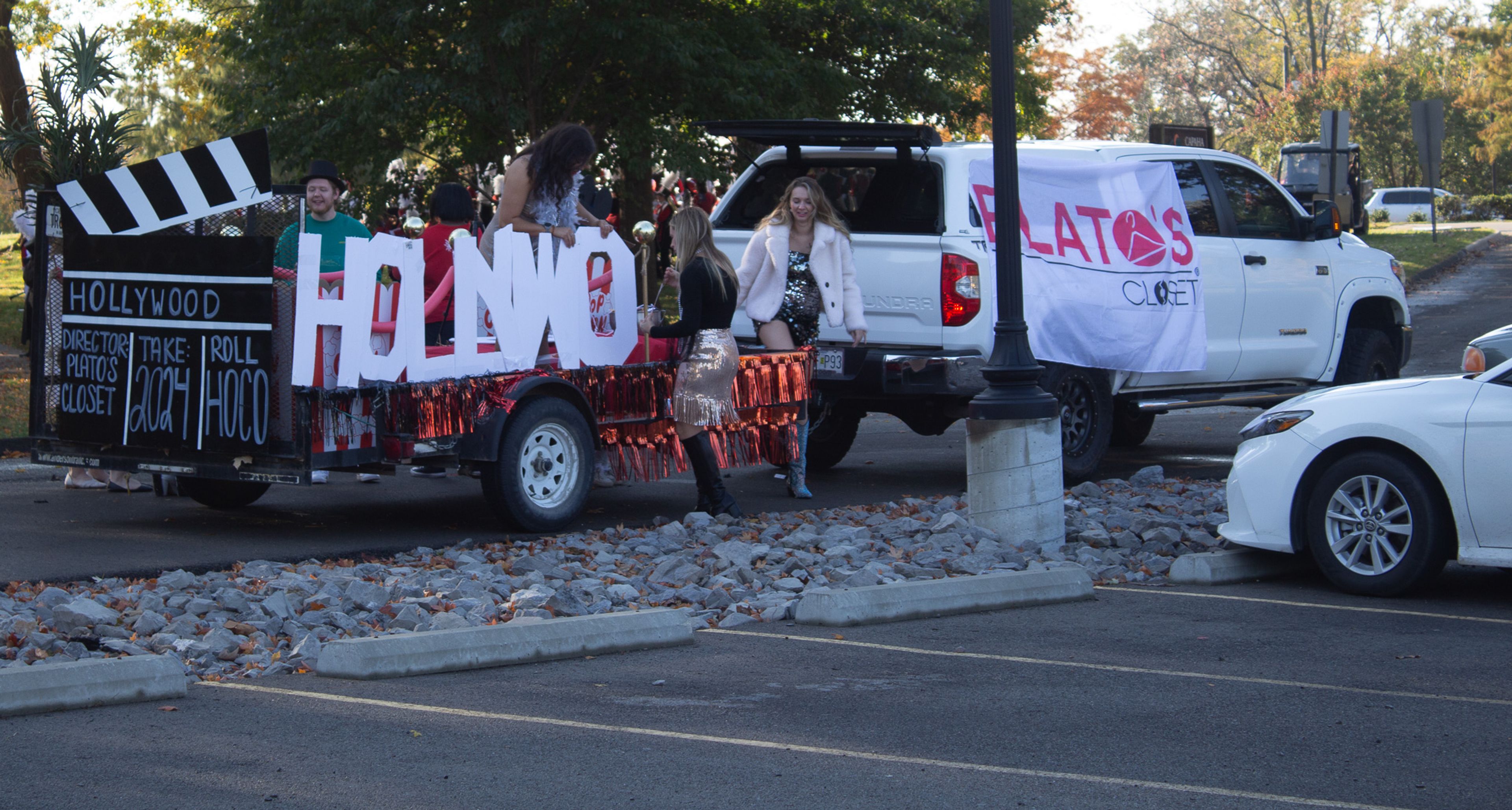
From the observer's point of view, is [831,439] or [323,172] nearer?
[323,172]

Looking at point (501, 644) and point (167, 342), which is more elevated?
point (167, 342)

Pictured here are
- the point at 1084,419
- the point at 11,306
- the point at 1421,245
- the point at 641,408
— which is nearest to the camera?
the point at 641,408

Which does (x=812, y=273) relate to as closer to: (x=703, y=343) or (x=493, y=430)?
(x=703, y=343)

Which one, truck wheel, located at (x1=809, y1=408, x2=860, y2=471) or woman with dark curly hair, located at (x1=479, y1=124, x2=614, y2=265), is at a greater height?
woman with dark curly hair, located at (x1=479, y1=124, x2=614, y2=265)

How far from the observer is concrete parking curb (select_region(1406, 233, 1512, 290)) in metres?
29.7

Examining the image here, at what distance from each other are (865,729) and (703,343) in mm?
4221

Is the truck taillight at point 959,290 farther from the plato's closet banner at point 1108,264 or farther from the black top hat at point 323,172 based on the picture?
the black top hat at point 323,172

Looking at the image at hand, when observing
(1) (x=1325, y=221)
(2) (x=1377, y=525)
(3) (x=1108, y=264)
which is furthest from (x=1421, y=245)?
(2) (x=1377, y=525)

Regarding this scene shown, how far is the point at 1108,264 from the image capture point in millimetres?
10461

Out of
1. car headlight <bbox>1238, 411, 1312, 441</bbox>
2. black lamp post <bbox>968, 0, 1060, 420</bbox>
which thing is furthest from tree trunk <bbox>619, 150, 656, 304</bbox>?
car headlight <bbox>1238, 411, 1312, 441</bbox>

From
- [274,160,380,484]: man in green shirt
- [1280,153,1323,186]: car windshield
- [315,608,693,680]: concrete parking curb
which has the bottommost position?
[315,608,693,680]: concrete parking curb

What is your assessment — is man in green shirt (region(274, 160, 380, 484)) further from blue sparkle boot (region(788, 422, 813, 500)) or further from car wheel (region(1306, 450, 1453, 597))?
car wheel (region(1306, 450, 1453, 597))

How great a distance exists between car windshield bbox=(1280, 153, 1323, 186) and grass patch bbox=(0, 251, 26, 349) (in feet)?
96.0

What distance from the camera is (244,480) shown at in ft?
27.0
